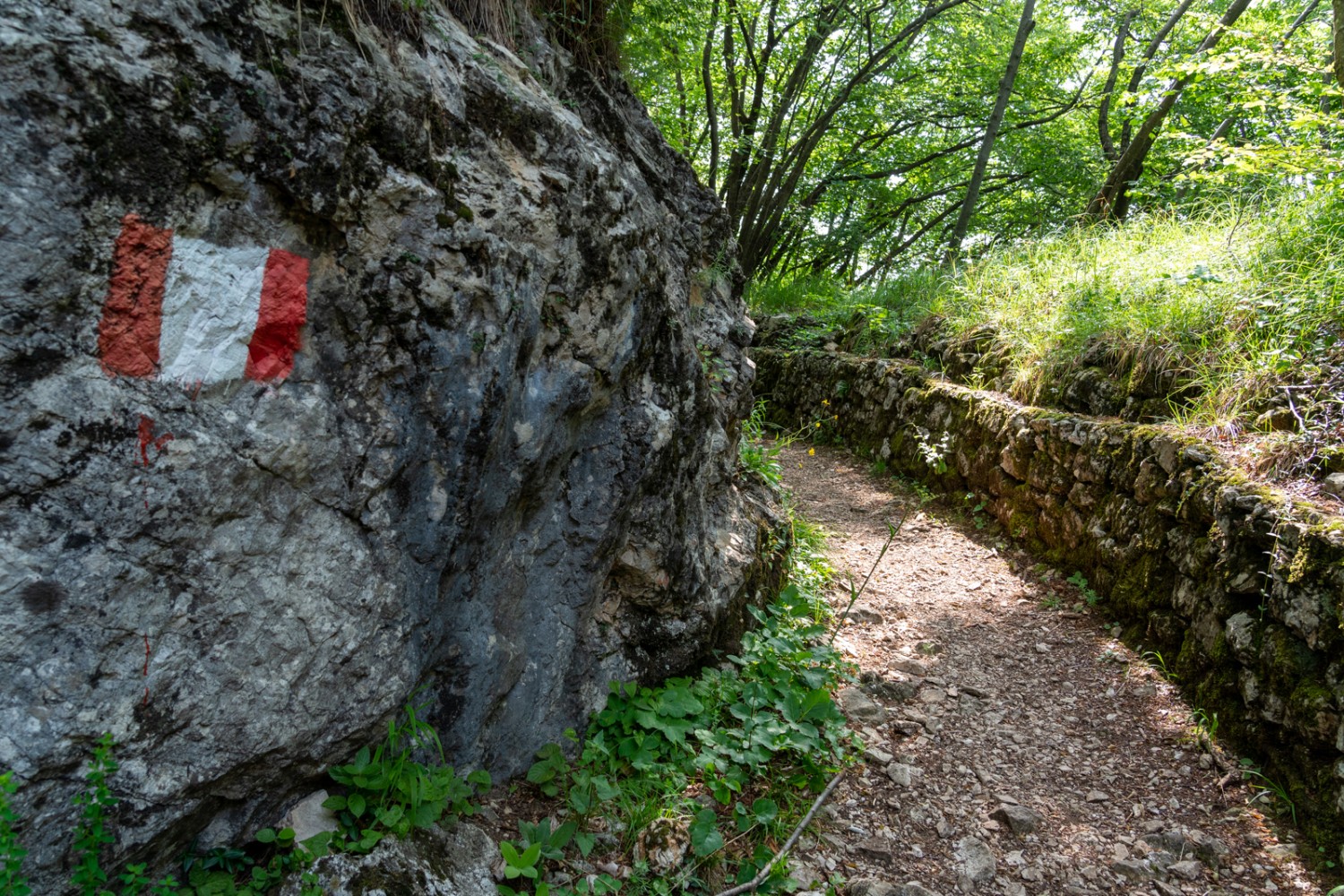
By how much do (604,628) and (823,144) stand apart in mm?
11448

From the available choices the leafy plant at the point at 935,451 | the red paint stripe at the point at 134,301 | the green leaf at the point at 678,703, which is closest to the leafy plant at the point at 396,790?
the green leaf at the point at 678,703

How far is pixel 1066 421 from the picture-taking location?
17.2 feet

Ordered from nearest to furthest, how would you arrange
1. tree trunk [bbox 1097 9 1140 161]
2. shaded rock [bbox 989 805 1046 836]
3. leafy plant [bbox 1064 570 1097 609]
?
shaded rock [bbox 989 805 1046 836]
leafy plant [bbox 1064 570 1097 609]
tree trunk [bbox 1097 9 1140 161]

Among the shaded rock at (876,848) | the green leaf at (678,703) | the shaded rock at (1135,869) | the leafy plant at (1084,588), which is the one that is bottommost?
the shaded rock at (876,848)

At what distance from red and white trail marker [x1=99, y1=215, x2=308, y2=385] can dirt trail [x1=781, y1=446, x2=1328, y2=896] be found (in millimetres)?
2449

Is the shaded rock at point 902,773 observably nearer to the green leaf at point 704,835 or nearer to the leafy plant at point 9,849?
the green leaf at point 704,835

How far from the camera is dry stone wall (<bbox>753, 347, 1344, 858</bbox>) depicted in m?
3.04

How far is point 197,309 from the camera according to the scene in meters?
1.74

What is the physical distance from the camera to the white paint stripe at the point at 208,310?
5.54 feet

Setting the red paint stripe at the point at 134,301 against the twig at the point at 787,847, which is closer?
the red paint stripe at the point at 134,301

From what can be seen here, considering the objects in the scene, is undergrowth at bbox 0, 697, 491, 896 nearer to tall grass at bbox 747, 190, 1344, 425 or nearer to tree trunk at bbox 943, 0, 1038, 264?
tall grass at bbox 747, 190, 1344, 425

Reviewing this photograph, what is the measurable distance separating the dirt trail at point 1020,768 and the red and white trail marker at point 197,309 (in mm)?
2449

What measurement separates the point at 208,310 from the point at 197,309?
22mm

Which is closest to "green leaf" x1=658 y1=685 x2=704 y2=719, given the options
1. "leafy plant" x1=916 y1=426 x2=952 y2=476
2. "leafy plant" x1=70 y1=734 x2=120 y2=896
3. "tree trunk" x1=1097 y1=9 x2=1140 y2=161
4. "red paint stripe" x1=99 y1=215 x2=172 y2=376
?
"leafy plant" x1=70 y1=734 x2=120 y2=896
